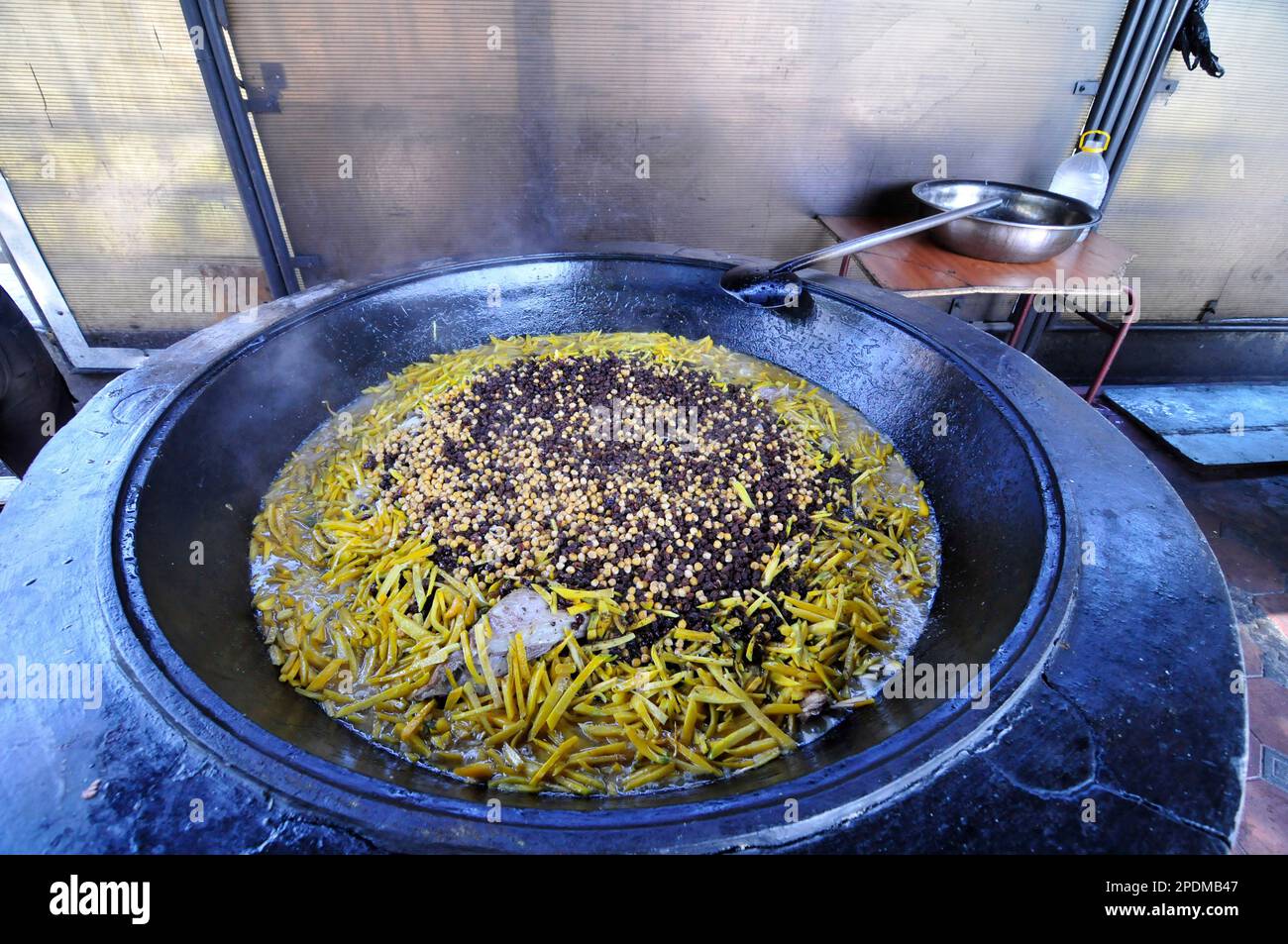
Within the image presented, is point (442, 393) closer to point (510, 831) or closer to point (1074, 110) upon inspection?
point (510, 831)

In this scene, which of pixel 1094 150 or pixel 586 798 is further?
pixel 1094 150

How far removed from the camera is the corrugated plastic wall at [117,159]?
3.83m

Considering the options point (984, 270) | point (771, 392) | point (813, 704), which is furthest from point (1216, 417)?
point (813, 704)

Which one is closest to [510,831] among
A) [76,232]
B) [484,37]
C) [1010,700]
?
[1010,700]

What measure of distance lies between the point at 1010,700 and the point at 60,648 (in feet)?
7.41

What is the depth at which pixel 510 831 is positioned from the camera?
1271mm

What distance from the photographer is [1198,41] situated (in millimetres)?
4125

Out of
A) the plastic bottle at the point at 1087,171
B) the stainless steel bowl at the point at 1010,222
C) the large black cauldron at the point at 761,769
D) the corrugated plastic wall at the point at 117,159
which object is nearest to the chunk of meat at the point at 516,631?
the large black cauldron at the point at 761,769

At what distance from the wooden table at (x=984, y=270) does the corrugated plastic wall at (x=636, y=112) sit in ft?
2.60

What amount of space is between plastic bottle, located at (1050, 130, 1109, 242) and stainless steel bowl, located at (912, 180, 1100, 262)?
1.47ft

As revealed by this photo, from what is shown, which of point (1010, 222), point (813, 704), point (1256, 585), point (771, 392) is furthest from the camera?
point (1010, 222)

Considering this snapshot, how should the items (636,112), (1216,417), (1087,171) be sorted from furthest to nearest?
(1216,417), (1087,171), (636,112)

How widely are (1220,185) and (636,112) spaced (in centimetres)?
469

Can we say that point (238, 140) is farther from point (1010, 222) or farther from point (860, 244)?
point (1010, 222)
